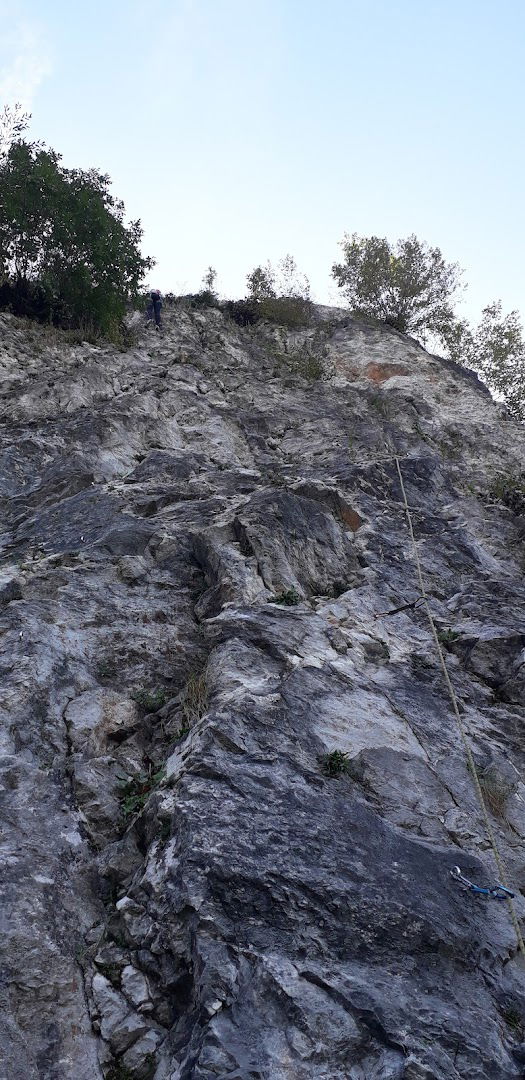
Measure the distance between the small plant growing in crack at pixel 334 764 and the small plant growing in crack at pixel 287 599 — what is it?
6.95 ft

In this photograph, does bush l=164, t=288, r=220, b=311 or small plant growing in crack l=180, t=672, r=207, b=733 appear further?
bush l=164, t=288, r=220, b=311

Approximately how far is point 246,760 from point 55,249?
Result: 1299 centimetres

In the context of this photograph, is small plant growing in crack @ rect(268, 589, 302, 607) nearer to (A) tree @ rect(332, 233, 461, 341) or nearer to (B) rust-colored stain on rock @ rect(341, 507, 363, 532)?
(B) rust-colored stain on rock @ rect(341, 507, 363, 532)

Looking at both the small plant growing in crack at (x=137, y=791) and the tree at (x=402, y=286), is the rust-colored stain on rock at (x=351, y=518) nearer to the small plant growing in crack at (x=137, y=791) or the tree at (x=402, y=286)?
the small plant growing in crack at (x=137, y=791)

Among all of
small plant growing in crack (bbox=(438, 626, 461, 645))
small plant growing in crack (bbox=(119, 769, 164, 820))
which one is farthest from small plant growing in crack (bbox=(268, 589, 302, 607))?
small plant growing in crack (bbox=(119, 769, 164, 820))

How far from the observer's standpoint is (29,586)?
7145mm

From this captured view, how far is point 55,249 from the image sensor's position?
573 inches

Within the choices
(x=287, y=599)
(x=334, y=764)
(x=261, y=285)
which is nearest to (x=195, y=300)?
(x=261, y=285)

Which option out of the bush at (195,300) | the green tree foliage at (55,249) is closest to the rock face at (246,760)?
the green tree foliage at (55,249)

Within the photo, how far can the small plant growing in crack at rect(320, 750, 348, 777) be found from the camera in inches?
216

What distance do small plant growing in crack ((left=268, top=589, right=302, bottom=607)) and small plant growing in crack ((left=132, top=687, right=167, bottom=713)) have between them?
164cm

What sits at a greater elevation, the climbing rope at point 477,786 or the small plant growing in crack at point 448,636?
the small plant growing in crack at point 448,636

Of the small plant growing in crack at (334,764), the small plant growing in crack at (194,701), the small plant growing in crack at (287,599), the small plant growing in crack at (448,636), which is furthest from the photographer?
the small plant growing in crack at (448,636)

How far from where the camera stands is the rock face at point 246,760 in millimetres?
3996
